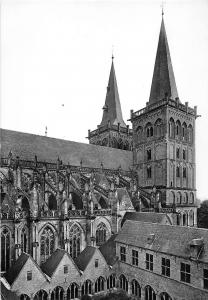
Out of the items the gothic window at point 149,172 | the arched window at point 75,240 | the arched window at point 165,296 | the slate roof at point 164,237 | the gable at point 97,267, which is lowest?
the arched window at point 165,296

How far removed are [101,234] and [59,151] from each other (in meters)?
13.8

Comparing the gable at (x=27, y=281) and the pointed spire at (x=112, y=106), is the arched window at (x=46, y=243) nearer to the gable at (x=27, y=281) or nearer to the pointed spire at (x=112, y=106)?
the gable at (x=27, y=281)

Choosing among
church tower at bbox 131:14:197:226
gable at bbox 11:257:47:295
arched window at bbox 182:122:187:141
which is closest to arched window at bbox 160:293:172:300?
gable at bbox 11:257:47:295

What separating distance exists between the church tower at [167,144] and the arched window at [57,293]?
20155mm

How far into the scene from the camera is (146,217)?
29.7 metres

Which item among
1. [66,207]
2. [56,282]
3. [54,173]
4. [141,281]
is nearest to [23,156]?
[54,173]

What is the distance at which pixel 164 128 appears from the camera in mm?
39250

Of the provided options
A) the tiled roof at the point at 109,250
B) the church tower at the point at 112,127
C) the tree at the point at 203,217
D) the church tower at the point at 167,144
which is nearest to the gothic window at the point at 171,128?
Result: the church tower at the point at 167,144

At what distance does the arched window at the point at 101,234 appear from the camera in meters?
29.6

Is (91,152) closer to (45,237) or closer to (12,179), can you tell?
(12,179)

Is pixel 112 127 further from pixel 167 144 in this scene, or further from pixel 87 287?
pixel 87 287

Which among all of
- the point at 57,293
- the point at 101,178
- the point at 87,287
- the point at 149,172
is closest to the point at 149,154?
the point at 149,172

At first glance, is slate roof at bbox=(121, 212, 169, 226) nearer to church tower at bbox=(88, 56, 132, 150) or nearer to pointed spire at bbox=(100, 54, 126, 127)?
church tower at bbox=(88, 56, 132, 150)

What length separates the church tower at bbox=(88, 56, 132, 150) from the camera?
49.8 m
